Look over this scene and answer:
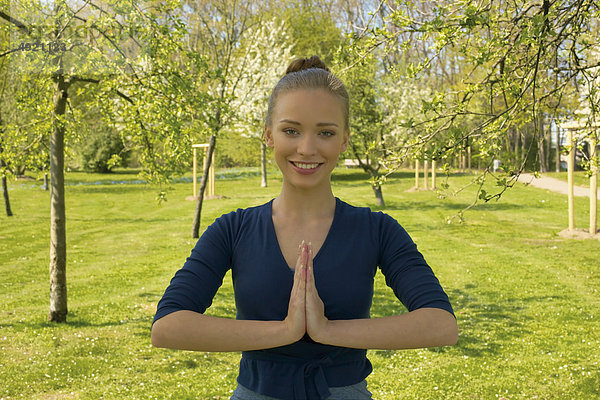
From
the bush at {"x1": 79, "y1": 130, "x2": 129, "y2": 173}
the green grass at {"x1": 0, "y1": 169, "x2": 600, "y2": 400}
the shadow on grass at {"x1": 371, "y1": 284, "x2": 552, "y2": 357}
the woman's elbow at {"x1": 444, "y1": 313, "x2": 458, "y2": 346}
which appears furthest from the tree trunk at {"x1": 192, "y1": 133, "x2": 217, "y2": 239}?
the bush at {"x1": 79, "y1": 130, "x2": 129, "y2": 173}

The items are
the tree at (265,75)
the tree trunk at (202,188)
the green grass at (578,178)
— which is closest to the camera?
the tree trunk at (202,188)

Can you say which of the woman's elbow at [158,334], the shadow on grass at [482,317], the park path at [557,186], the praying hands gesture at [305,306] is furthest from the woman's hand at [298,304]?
the park path at [557,186]

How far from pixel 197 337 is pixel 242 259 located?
0.33m

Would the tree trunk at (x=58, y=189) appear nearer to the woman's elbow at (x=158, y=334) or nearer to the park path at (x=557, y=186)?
the woman's elbow at (x=158, y=334)

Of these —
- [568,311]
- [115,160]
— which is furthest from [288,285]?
[568,311]

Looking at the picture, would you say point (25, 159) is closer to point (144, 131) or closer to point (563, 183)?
point (144, 131)

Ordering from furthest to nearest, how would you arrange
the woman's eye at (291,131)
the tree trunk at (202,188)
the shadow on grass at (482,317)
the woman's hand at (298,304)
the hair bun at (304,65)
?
the tree trunk at (202,188) < the shadow on grass at (482,317) < the hair bun at (304,65) < the woman's eye at (291,131) < the woman's hand at (298,304)

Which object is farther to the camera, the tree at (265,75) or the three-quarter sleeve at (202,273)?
the tree at (265,75)

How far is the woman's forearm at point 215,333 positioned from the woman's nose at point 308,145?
593 millimetres

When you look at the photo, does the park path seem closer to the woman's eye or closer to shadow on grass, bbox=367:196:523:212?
shadow on grass, bbox=367:196:523:212

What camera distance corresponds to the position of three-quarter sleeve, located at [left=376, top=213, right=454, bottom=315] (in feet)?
6.68

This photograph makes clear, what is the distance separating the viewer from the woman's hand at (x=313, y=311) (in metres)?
1.88

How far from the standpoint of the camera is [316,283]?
2.04m

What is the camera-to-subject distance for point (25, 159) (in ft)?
30.6
